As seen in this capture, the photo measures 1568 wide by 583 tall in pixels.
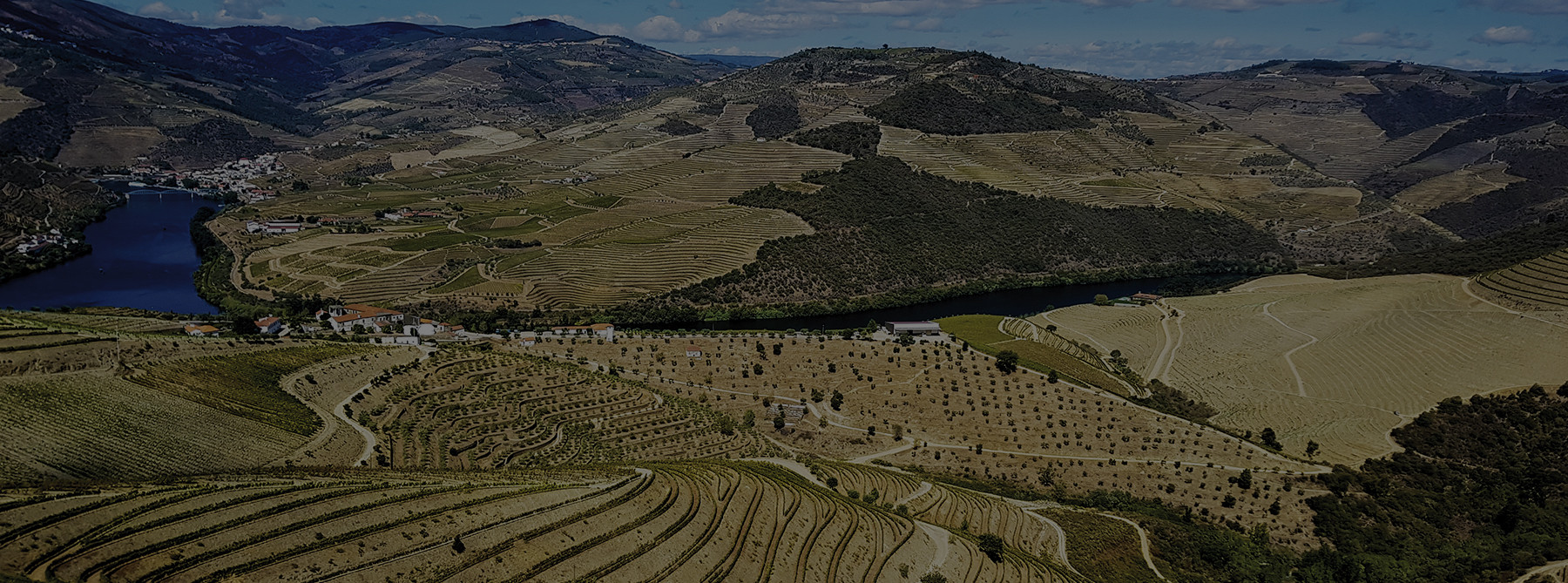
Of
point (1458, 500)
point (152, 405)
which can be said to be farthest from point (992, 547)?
point (152, 405)

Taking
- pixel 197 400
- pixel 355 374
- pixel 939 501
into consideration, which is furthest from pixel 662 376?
pixel 197 400

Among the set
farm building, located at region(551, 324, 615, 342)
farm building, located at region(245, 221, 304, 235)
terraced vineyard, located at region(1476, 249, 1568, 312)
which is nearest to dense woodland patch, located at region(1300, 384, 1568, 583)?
terraced vineyard, located at region(1476, 249, 1568, 312)

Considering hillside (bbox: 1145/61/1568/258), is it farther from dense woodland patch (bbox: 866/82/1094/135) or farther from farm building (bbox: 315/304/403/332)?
farm building (bbox: 315/304/403/332)

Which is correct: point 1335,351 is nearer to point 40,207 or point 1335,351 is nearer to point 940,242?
point 940,242

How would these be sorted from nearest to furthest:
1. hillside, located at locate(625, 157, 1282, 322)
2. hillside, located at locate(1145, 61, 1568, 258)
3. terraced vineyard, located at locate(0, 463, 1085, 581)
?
terraced vineyard, located at locate(0, 463, 1085, 581)
hillside, located at locate(625, 157, 1282, 322)
hillside, located at locate(1145, 61, 1568, 258)

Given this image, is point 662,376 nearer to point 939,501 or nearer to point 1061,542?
point 939,501

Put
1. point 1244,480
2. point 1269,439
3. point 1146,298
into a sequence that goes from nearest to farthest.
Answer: point 1244,480 < point 1269,439 < point 1146,298
